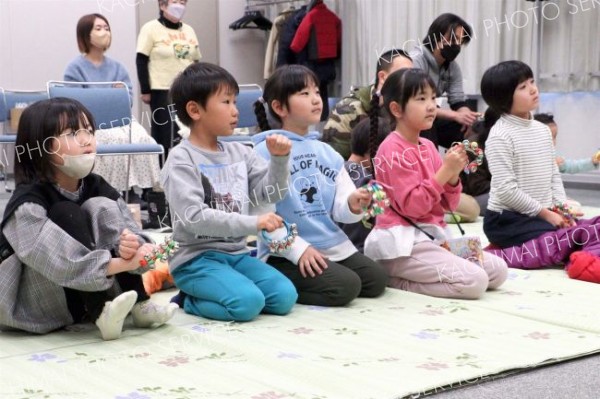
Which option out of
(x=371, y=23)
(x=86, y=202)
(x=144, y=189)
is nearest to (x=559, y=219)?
(x=86, y=202)

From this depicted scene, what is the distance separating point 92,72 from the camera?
4355mm

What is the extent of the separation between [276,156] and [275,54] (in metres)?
4.76

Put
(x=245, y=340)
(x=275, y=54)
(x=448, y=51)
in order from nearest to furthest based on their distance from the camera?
(x=245, y=340) → (x=448, y=51) → (x=275, y=54)

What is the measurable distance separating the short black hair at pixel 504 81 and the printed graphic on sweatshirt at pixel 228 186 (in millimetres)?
962

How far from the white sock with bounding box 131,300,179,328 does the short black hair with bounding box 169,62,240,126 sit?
48cm

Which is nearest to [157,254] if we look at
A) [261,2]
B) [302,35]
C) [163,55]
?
[163,55]

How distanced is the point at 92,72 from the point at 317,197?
2.51 metres

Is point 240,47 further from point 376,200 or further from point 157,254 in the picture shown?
point 157,254

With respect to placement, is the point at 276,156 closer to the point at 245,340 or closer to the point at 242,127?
the point at 245,340

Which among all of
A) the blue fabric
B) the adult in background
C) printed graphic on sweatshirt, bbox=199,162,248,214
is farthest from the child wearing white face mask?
the adult in background

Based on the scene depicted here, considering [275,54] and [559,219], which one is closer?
[559,219]

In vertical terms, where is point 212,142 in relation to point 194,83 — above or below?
below

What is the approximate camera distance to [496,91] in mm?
2646

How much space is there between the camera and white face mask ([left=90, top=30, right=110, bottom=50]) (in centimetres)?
432
